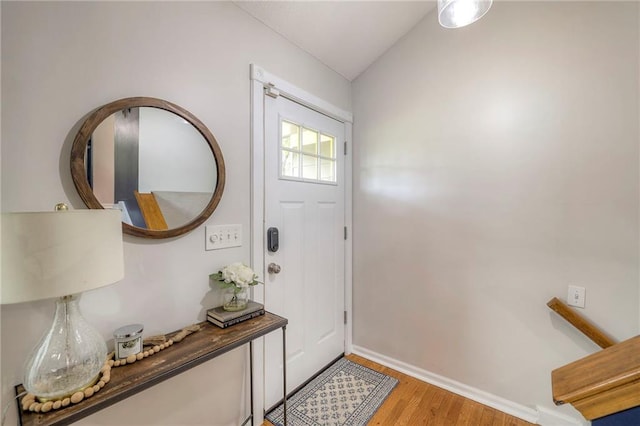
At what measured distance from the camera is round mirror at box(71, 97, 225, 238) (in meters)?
1.03

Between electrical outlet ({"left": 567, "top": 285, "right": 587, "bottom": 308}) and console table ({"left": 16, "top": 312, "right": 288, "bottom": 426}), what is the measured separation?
1.60 meters

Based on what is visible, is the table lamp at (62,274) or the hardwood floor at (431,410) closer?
the table lamp at (62,274)

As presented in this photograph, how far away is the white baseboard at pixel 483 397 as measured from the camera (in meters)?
1.57

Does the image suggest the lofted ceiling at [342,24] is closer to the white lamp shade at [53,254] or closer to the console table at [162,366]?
the white lamp shade at [53,254]

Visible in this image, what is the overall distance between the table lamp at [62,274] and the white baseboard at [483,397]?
1.97 metres

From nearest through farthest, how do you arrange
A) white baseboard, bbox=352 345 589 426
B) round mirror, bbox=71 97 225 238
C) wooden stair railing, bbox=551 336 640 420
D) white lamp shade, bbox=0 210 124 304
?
1. wooden stair railing, bbox=551 336 640 420
2. white lamp shade, bbox=0 210 124 304
3. round mirror, bbox=71 97 225 238
4. white baseboard, bbox=352 345 589 426

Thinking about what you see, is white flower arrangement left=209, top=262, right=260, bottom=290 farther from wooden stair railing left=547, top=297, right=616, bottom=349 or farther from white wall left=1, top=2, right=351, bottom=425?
wooden stair railing left=547, top=297, right=616, bottom=349

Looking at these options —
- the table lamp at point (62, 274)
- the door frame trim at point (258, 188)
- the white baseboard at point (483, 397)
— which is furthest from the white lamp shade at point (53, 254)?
the white baseboard at point (483, 397)

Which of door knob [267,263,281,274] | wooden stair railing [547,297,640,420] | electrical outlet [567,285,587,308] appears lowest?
electrical outlet [567,285,587,308]

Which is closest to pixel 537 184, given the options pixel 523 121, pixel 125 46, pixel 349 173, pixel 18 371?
pixel 523 121

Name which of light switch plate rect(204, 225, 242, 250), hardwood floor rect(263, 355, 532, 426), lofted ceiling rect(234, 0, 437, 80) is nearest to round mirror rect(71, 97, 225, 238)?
light switch plate rect(204, 225, 242, 250)

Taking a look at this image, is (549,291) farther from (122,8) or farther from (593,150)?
(122,8)

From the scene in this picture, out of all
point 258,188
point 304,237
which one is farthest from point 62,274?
point 304,237

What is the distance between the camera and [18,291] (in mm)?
677
